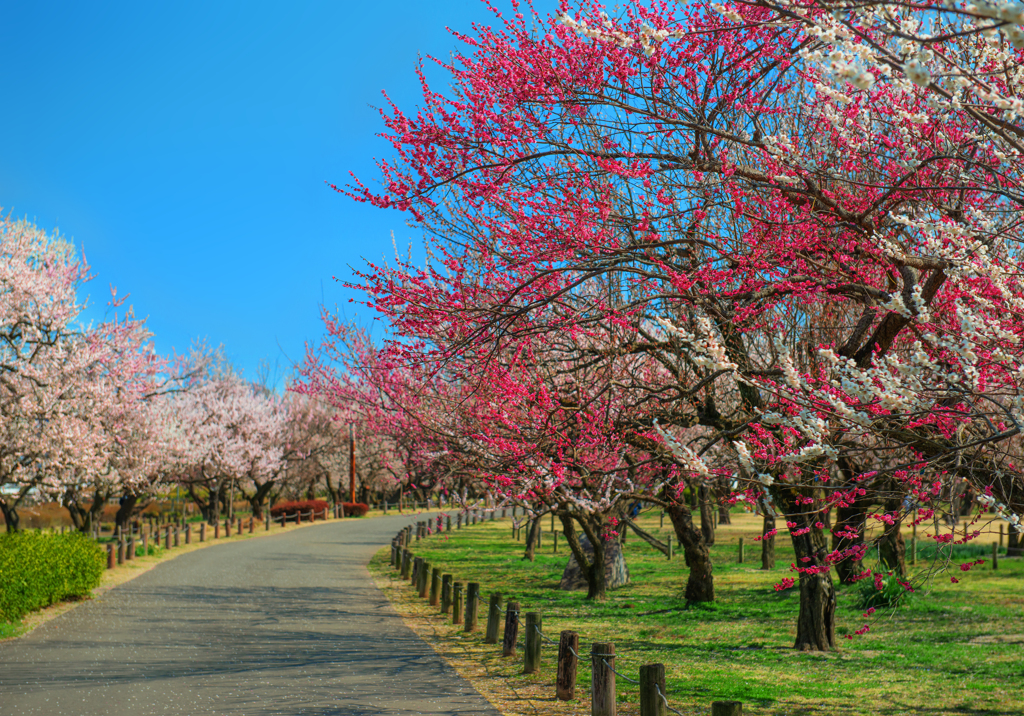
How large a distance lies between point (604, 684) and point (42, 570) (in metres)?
11.1

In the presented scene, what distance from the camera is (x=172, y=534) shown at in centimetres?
2989

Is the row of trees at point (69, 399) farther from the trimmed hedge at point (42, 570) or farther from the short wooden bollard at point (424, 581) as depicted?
the short wooden bollard at point (424, 581)

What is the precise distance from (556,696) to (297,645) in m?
4.40

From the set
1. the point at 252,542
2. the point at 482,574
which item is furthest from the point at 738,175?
the point at 252,542

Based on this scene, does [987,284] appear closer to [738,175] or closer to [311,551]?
[738,175]

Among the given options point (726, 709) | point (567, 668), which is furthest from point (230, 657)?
point (726, 709)

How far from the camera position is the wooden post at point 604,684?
24.8 ft

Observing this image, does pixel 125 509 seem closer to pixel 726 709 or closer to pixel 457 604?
pixel 457 604

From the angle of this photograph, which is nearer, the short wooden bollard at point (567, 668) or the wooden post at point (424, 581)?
the short wooden bollard at point (567, 668)

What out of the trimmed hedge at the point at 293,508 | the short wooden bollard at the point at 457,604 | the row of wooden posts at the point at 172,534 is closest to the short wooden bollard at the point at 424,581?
the short wooden bollard at the point at 457,604

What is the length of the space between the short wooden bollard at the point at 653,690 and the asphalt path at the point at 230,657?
2083 millimetres

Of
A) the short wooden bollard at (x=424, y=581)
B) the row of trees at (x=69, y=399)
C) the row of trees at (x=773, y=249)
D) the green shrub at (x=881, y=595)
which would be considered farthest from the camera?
the row of trees at (x=69, y=399)

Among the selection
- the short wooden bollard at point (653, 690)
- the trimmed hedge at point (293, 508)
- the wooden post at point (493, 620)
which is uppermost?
the short wooden bollard at point (653, 690)

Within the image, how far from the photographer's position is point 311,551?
89.5 feet
